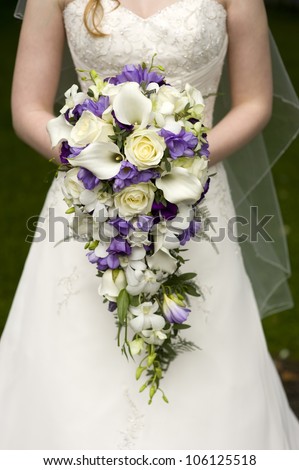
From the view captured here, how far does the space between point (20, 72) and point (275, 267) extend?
187 cm

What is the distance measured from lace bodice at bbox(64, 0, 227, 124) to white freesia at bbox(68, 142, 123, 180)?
0.87 m

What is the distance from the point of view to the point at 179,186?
3.02m

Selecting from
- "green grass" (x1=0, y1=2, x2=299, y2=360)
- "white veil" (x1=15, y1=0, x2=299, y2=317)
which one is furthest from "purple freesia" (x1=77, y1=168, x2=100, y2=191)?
"green grass" (x1=0, y1=2, x2=299, y2=360)

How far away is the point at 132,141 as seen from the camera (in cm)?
297

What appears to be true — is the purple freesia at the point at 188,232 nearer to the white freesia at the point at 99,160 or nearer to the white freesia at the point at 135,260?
the white freesia at the point at 135,260

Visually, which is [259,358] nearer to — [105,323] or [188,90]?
[105,323]

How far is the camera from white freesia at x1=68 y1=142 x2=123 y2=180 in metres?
2.97

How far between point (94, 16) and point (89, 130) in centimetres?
94

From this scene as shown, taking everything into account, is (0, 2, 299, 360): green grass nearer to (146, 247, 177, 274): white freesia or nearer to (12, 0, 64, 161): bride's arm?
(12, 0, 64, 161): bride's arm

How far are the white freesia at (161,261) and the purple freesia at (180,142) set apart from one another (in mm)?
372

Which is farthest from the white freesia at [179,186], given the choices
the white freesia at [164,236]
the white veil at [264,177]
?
the white veil at [264,177]

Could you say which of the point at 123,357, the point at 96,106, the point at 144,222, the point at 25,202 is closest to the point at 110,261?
the point at 144,222

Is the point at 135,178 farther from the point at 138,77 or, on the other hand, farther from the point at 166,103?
the point at 138,77
